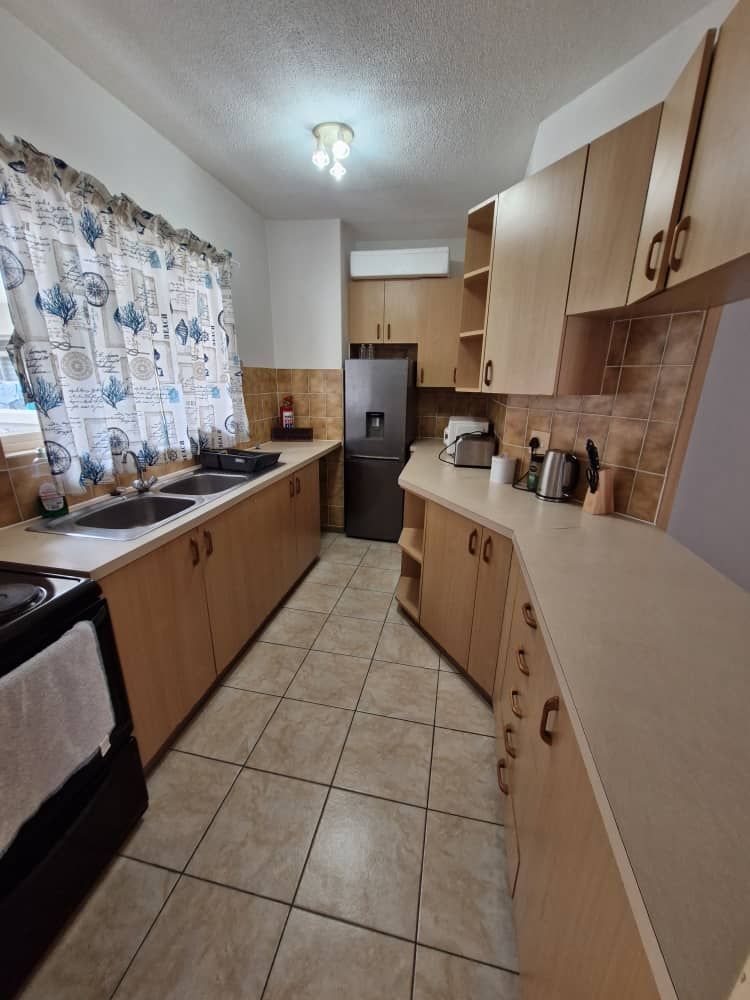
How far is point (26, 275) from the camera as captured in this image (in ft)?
4.21

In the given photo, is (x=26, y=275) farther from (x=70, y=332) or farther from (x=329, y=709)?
(x=329, y=709)

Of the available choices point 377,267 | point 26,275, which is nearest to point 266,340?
point 377,267

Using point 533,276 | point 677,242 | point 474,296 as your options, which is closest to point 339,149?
point 474,296

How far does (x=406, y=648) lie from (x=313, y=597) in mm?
752

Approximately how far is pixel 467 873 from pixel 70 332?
224cm

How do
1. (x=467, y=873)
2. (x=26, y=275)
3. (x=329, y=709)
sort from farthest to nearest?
(x=329, y=709)
(x=26, y=275)
(x=467, y=873)

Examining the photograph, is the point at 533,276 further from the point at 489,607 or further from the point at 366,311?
the point at 366,311

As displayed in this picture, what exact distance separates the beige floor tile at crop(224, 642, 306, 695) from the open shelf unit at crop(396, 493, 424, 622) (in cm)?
64

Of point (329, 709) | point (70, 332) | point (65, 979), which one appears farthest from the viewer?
point (329, 709)

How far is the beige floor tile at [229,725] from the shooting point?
149 cm

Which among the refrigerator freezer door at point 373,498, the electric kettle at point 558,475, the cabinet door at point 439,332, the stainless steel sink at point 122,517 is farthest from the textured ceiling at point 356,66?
the refrigerator freezer door at point 373,498

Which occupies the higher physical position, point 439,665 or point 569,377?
point 569,377

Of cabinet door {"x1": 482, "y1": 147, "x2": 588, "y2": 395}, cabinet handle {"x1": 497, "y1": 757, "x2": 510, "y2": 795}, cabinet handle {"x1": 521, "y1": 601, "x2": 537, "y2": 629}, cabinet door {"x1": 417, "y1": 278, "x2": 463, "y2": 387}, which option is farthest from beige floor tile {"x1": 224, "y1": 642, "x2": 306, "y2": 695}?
cabinet door {"x1": 417, "y1": 278, "x2": 463, "y2": 387}

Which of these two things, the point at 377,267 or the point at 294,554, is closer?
the point at 294,554
